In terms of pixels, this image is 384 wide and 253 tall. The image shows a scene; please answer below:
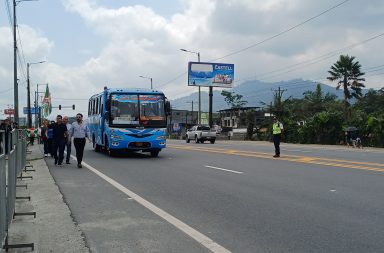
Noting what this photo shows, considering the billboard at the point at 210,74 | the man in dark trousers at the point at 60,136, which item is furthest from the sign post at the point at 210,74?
the man in dark trousers at the point at 60,136

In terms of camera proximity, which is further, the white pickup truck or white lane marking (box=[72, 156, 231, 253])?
the white pickup truck

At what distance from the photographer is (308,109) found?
103 metres

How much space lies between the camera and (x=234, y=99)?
338ft

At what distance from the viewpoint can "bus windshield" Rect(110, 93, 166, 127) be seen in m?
19.8

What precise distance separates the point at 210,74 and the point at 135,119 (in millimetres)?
41220

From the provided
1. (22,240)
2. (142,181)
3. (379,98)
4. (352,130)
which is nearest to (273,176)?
(142,181)

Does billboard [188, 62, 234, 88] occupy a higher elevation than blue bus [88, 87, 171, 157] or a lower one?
higher

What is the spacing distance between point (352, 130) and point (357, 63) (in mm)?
32490

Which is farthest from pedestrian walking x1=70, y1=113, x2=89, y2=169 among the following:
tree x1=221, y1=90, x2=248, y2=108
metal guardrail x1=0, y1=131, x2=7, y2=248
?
tree x1=221, y1=90, x2=248, y2=108

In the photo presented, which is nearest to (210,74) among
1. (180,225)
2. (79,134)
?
(79,134)

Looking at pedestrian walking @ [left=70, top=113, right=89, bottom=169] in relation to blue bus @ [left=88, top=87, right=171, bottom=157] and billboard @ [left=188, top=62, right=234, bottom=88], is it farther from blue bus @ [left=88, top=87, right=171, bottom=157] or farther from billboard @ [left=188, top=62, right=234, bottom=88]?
billboard @ [left=188, top=62, right=234, bottom=88]

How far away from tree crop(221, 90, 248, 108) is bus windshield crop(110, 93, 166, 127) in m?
82.5

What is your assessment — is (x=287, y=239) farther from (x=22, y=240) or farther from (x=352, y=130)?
(x=352, y=130)

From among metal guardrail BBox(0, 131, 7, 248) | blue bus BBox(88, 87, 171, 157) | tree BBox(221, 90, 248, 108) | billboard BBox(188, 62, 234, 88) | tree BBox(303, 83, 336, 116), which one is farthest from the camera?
tree BBox(303, 83, 336, 116)
